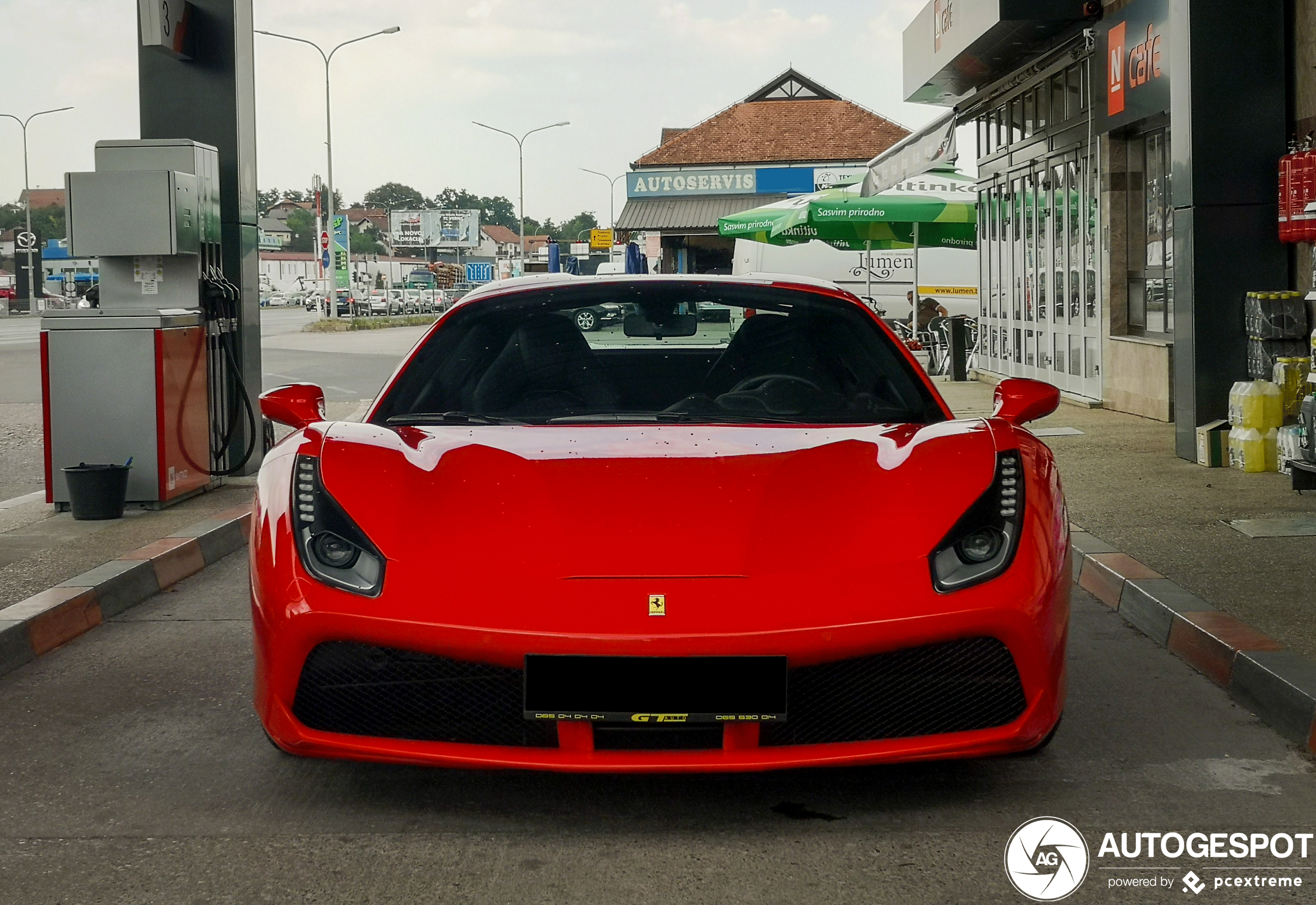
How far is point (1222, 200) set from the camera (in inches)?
355

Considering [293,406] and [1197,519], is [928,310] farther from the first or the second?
[293,406]

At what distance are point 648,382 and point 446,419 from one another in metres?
0.97

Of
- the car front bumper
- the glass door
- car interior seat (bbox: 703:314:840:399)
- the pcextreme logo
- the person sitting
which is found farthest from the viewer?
the person sitting

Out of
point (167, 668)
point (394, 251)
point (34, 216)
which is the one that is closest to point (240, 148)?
point (167, 668)

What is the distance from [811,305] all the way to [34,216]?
129245mm

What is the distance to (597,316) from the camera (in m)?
4.66

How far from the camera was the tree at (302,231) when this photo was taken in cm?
15662

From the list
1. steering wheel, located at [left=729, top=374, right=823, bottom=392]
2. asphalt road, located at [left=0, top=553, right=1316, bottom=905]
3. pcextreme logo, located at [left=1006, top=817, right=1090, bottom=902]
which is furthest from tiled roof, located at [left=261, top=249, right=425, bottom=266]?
pcextreme logo, located at [left=1006, top=817, right=1090, bottom=902]

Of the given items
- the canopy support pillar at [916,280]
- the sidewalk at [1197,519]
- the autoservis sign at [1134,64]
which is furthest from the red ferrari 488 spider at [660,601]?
the canopy support pillar at [916,280]

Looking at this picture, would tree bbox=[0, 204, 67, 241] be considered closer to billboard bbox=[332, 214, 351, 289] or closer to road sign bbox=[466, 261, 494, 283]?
road sign bbox=[466, 261, 494, 283]

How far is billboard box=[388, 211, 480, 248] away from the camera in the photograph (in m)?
143

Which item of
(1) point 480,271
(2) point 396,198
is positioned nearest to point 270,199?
(2) point 396,198

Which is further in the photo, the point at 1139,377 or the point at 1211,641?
the point at 1139,377

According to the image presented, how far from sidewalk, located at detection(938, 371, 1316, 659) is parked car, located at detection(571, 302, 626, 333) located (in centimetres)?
225
